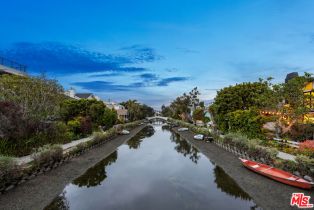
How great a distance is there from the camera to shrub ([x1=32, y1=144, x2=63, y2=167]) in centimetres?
2197

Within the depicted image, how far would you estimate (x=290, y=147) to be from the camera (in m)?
28.4

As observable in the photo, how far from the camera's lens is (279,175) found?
19.1 metres

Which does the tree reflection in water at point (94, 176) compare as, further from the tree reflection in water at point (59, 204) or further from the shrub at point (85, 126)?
the shrub at point (85, 126)

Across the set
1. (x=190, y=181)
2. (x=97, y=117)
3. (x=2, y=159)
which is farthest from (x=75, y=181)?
(x=97, y=117)

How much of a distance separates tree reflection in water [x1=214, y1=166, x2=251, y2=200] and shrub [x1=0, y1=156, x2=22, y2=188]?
49.4ft

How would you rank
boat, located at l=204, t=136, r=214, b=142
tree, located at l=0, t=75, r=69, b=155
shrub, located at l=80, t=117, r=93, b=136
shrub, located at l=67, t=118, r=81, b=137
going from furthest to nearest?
boat, located at l=204, t=136, r=214, b=142, shrub, located at l=80, t=117, r=93, b=136, shrub, located at l=67, t=118, r=81, b=137, tree, located at l=0, t=75, r=69, b=155

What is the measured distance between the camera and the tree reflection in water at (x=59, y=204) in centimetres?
1523

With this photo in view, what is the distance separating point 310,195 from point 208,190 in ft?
21.8

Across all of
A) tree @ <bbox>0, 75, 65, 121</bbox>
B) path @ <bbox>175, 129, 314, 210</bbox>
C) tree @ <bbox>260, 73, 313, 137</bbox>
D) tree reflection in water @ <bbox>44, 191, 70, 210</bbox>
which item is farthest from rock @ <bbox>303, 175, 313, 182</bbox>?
tree @ <bbox>0, 75, 65, 121</bbox>

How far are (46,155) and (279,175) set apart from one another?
1925 cm

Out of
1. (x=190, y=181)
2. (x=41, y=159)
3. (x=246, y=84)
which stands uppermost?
(x=246, y=84)

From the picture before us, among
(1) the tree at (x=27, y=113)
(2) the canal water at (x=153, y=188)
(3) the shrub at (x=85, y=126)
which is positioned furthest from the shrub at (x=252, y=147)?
(3) the shrub at (x=85, y=126)

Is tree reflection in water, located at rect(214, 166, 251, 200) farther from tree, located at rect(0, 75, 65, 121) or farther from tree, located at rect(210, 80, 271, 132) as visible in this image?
tree, located at rect(210, 80, 271, 132)

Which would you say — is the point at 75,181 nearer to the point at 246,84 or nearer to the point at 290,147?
the point at 290,147
